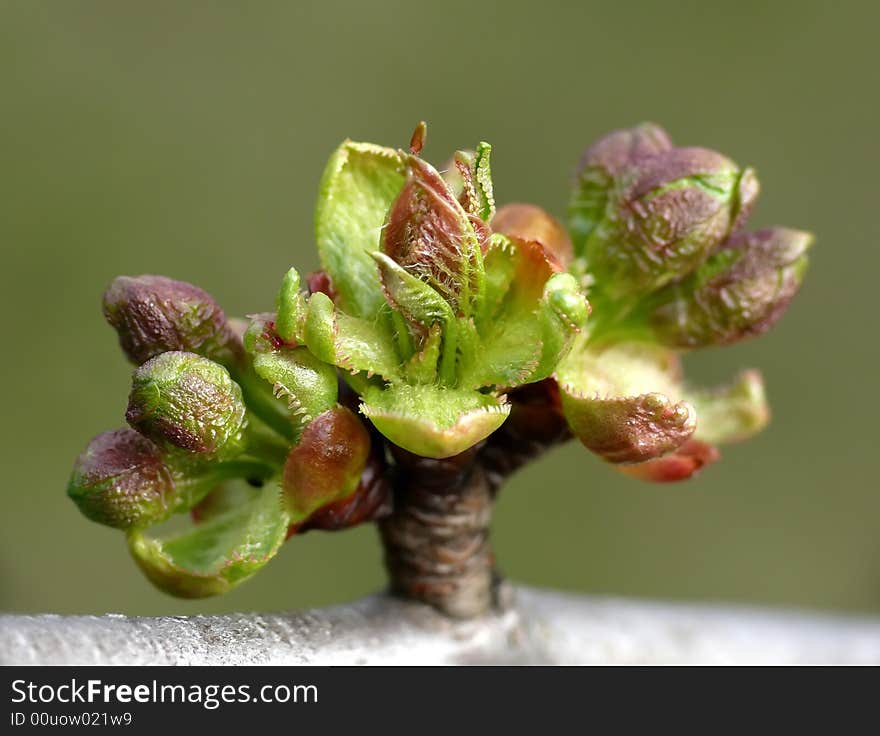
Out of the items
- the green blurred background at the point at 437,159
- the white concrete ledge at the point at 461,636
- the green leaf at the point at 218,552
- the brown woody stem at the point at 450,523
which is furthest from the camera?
the green blurred background at the point at 437,159

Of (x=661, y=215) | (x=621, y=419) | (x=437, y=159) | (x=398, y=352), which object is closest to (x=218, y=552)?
(x=398, y=352)

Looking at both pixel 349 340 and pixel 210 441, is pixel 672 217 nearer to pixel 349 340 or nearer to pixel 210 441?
pixel 349 340

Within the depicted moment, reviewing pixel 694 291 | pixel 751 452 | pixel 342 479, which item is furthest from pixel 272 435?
pixel 751 452

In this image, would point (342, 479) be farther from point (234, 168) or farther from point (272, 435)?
point (234, 168)

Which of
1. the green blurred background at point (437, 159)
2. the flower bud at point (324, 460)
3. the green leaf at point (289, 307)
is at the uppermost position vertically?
the green leaf at point (289, 307)

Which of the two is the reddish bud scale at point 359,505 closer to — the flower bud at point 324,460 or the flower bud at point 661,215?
the flower bud at point 324,460

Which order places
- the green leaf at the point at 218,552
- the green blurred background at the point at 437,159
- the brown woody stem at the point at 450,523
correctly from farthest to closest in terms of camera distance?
the green blurred background at the point at 437,159
the brown woody stem at the point at 450,523
the green leaf at the point at 218,552

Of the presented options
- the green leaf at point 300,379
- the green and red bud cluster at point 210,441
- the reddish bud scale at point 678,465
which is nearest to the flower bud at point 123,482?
the green and red bud cluster at point 210,441
